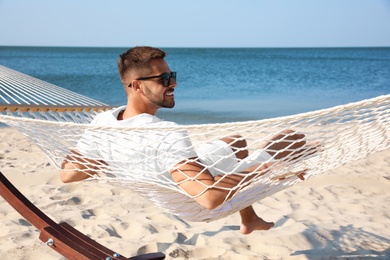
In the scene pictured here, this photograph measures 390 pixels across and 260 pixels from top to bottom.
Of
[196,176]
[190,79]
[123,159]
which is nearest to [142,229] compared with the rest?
[123,159]

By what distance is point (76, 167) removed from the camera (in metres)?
1.81

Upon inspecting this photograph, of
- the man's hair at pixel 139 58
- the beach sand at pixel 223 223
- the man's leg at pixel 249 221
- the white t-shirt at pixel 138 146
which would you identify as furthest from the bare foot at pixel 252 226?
the man's hair at pixel 139 58

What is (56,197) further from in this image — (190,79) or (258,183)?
(190,79)

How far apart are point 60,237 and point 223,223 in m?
1.11

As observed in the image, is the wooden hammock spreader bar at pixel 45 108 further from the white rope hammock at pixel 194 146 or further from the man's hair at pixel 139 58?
the man's hair at pixel 139 58

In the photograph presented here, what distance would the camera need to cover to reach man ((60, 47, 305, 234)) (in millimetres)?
1563

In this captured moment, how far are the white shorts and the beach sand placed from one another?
Result: 0.61 m

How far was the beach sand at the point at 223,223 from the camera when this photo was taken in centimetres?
228

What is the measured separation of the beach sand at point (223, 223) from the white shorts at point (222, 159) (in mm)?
615

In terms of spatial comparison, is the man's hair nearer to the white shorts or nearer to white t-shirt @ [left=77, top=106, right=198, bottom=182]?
white t-shirt @ [left=77, top=106, right=198, bottom=182]

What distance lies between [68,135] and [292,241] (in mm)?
1120

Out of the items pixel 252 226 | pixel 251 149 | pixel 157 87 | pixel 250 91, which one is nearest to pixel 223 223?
pixel 252 226

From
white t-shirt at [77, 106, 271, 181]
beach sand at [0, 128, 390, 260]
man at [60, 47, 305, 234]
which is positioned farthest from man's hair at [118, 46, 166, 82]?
beach sand at [0, 128, 390, 260]

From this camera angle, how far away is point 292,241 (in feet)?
7.86
